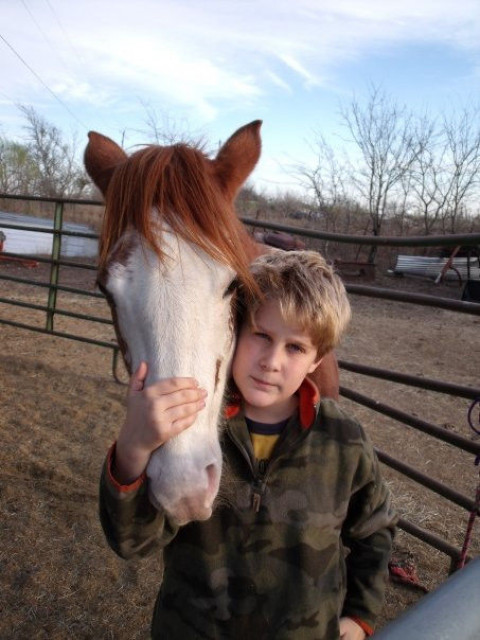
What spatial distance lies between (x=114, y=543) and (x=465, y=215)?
17.1 m

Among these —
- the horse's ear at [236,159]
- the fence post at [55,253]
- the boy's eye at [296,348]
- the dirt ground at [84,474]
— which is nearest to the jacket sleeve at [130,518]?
the boy's eye at [296,348]

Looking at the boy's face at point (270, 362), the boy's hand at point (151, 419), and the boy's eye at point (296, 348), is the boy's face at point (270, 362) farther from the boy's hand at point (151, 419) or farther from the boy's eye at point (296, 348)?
the boy's hand at point (151, 419)

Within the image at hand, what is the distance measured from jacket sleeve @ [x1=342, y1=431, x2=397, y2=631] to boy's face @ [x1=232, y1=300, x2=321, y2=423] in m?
0.25

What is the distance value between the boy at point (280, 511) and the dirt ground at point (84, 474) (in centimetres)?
126

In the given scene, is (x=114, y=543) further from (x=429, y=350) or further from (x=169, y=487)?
(x=429, y=350)

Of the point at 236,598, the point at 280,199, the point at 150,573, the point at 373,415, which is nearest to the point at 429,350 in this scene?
the point at 373,415

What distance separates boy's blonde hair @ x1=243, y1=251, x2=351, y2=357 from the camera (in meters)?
1.13

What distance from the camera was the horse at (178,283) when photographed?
3.16 ft

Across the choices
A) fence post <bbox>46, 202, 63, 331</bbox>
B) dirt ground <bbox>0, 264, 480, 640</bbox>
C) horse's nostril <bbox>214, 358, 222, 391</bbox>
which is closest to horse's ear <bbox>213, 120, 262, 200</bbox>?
horse's nostril <bbox>214, 358, 222, 391</bbox>

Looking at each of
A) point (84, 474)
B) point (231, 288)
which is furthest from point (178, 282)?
point (84, 474)

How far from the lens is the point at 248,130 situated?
1727 millimetres

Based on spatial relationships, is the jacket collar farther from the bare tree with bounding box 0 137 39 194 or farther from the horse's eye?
the bare tree with bounding box 0 137 39 194

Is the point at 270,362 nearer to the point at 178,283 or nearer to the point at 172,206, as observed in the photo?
the point at 178,283

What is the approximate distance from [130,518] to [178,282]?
53cm
